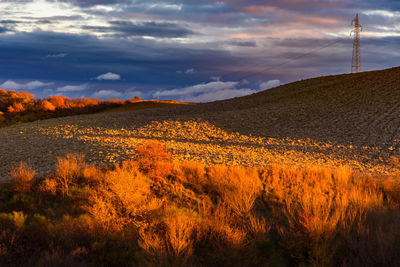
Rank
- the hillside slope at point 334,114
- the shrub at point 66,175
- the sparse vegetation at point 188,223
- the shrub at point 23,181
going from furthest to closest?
the hillside slope at point 334,114 → the shrub at point 66,175 → the shrub at point 23,181 → the sparse vegetation at point 188,223

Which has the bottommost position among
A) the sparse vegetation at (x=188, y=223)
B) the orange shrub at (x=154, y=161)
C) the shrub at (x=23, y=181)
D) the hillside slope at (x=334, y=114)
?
the sparse vegetation at (x=188, y=223)

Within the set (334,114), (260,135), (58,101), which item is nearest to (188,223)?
(260,135)

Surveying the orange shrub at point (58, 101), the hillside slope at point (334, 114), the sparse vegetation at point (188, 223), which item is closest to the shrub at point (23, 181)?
the sparse vegetation at point (188, 223)

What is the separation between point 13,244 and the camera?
253 inches

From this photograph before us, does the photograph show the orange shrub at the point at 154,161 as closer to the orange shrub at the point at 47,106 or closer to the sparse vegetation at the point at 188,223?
the sparse vegetation at the point at 188,223

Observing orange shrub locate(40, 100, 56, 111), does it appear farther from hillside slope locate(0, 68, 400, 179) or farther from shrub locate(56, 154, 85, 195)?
shrub locate(56, 154, 85, 195)

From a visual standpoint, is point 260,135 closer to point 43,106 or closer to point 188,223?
point 188,223

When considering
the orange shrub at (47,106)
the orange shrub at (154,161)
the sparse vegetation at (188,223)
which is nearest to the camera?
the sparse vegetation at (188,223)

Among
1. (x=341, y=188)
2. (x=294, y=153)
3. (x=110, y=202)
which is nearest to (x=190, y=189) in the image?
(x=110, y=202)

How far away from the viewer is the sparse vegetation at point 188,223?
19.7ft

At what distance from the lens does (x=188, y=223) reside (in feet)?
22.1

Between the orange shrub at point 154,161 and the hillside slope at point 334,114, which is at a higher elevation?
the hillside slope at point 334,114

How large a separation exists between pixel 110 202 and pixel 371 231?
18.5 feet

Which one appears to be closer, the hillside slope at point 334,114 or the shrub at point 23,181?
the shrub at point 23,181
